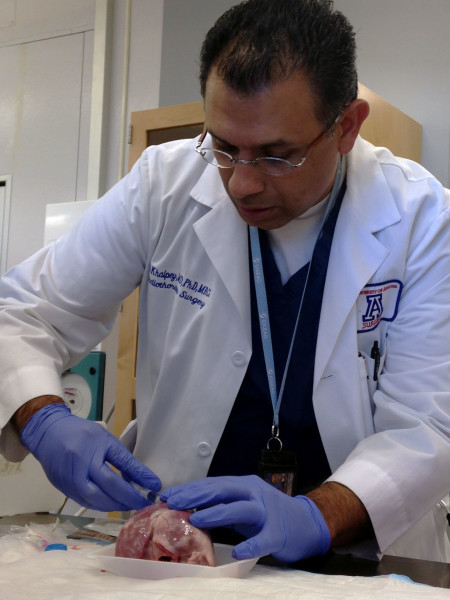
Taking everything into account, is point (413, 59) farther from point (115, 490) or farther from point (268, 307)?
point (115, 490)

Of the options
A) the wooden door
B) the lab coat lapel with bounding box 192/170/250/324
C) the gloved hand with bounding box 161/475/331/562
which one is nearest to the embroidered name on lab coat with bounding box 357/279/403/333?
the lab coat lapel with bounding box 192/170/250/324

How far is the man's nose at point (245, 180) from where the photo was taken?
1288 mm

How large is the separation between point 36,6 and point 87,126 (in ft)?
2.70

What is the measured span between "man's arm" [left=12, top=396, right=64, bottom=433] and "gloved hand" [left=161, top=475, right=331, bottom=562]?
0.38 m

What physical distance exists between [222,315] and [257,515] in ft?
1.68

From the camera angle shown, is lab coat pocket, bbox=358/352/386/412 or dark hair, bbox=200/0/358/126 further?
lab coat pocket, bbox=358/352/386/412

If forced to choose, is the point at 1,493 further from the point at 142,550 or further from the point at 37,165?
the point at 37,165

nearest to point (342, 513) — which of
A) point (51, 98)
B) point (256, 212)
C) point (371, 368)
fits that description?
point (371, 368)

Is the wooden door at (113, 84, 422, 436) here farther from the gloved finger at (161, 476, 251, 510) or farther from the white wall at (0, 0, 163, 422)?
the gloved finger at (161, 476, 251, 510)

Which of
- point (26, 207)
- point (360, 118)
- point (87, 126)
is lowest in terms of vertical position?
point (360, 118)

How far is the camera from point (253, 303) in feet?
4.86

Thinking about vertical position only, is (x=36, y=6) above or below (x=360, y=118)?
above

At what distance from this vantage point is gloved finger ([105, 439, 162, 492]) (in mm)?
1225

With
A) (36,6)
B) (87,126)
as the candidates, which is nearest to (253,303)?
(87,126)
